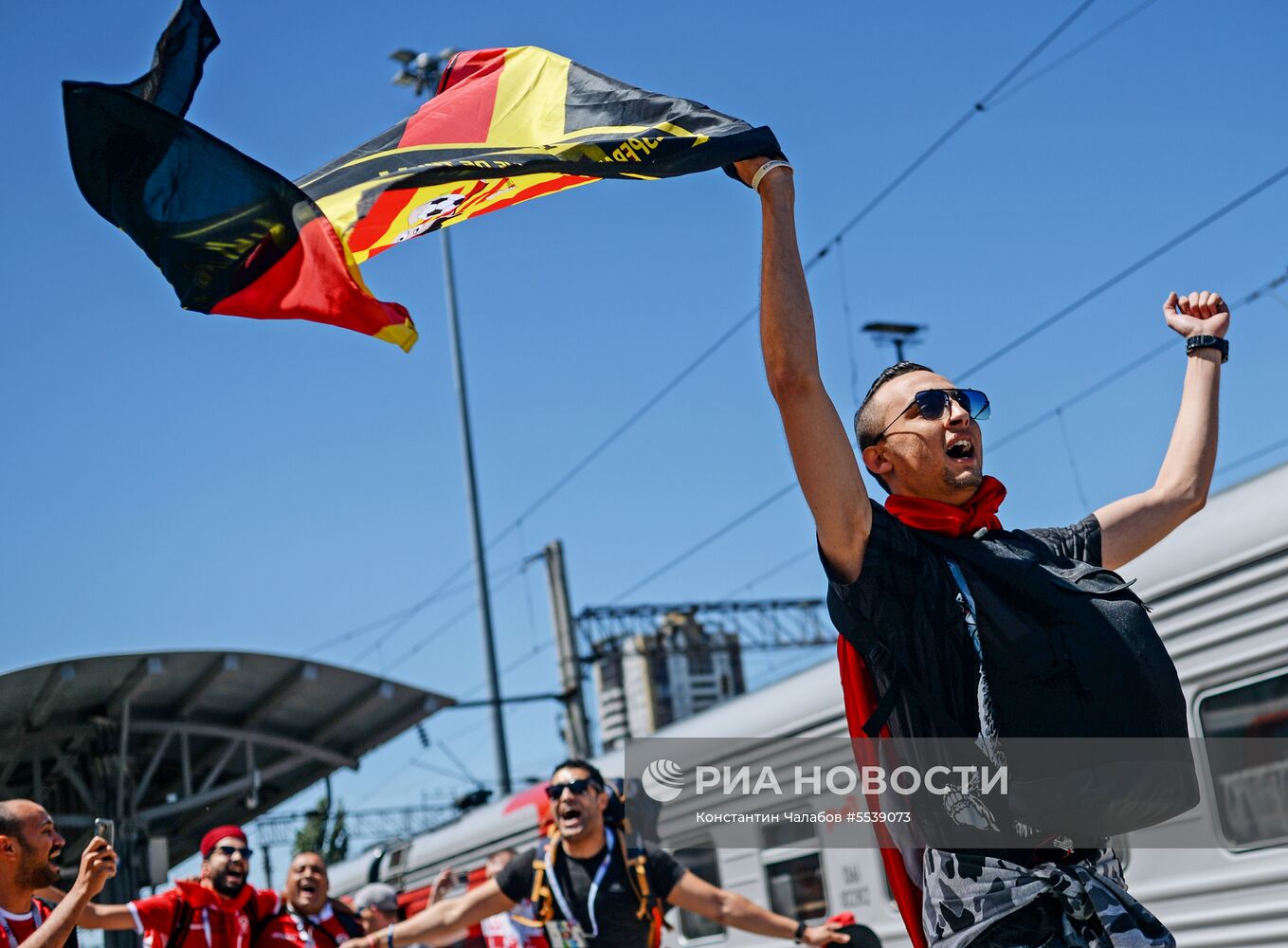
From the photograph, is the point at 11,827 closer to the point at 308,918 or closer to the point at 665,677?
the point at 308,918

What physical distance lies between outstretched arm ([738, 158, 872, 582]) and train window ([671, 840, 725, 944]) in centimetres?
730

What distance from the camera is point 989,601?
2.64m

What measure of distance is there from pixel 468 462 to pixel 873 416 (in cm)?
2085

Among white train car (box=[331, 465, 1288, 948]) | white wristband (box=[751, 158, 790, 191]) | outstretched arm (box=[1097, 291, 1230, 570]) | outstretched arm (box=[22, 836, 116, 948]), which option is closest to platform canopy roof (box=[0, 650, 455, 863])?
outstretched arm (box=[22, 836, 116, 948])

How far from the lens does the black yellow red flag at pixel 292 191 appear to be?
3.54m

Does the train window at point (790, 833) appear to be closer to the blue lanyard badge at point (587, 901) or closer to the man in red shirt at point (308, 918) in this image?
the man in red shirt at point (308, 918)

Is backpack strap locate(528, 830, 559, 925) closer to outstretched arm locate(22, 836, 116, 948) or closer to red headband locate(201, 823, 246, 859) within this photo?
outstretched arm locate(22, 836, 116, 948)

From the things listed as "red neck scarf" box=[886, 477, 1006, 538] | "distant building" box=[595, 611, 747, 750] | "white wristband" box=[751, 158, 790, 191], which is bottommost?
"red neck scarf" box=[886, 477, 1006, 538]

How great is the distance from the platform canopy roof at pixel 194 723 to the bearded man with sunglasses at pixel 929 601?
1281 cm

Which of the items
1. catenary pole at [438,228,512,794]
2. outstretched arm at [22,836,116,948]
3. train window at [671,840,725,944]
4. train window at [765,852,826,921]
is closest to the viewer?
outstretched arm at [22,836,116,948]

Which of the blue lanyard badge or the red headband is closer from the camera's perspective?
the blue lanyard badge

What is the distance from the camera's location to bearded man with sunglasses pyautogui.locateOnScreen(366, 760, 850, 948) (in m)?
5.95

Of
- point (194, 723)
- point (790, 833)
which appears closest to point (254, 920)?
point (790, 833)

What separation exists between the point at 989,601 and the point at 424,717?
13951mm
